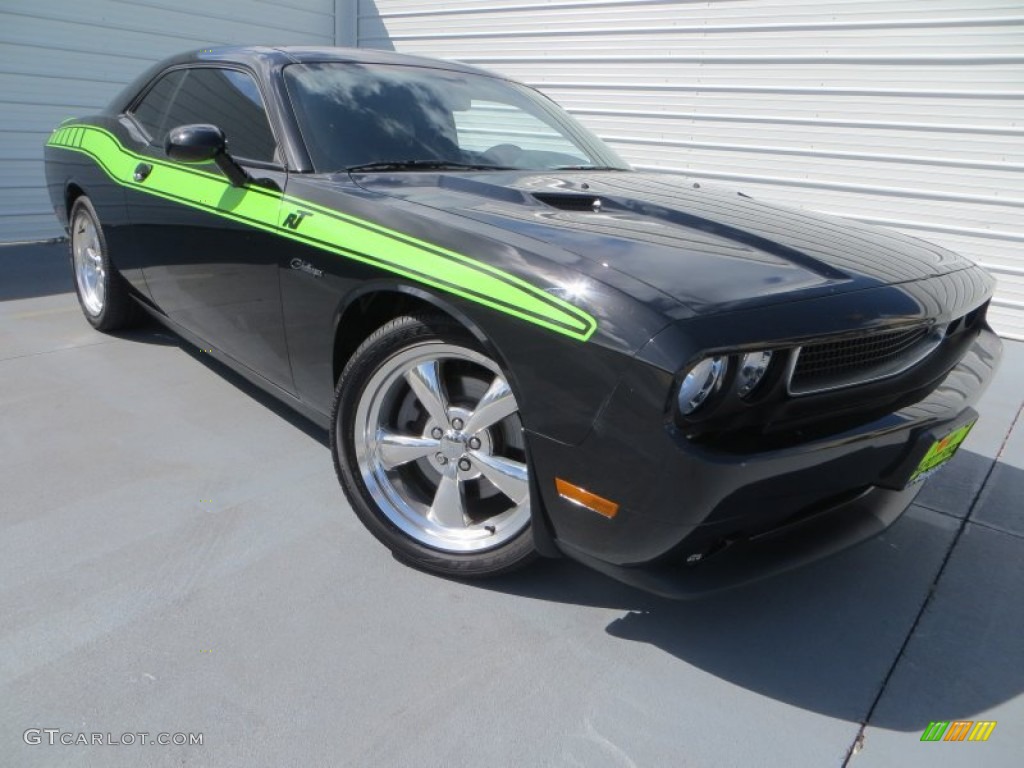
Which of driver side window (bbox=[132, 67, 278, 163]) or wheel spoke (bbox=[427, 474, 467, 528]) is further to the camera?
driver side window (bbox=[132, 67, 278, 163])

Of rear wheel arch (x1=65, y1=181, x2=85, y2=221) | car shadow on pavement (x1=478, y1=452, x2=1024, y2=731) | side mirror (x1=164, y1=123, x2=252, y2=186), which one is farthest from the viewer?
rear wheel arch (x1=65, y1=181, x2=85, y2=221)

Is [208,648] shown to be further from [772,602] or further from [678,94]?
[678,94]

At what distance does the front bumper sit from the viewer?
158 cm

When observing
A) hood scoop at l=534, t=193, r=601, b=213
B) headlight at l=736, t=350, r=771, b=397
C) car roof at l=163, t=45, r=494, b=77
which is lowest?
headlight at l=736, t=350, r=771, b=397

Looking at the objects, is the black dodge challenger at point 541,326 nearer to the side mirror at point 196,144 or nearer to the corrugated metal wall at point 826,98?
the side mirror at point 196,144

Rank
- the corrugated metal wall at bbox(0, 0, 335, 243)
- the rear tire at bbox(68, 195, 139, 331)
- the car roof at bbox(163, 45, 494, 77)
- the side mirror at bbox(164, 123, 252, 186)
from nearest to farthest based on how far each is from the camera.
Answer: the side mirror at bbox(164, 123, 252, 186) < the car roof at bbox(163, 45, 494, 77) < the rear tire at bbox(68, 195, 139, 331) < the corrugated metal wall at bbox(0, 0, 335, 243)

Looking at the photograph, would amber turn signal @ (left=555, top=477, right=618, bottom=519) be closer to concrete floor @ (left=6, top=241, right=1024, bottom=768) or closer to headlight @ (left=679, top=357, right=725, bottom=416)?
headlight @ (left=679, top=357, right=725, bottom=416)

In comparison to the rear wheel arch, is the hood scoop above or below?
above

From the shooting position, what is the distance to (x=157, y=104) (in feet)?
11.8

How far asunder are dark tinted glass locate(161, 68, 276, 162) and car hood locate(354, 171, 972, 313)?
535 mm

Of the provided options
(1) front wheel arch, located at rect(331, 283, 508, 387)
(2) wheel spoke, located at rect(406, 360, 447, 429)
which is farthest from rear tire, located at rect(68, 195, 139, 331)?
(2) wheel spoke, located at rect(406, 360, 447, 429)

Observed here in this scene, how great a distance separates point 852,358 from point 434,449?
3.63 ft

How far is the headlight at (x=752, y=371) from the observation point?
165 centimetres

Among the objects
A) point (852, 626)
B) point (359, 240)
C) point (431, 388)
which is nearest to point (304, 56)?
point (359, 240)
